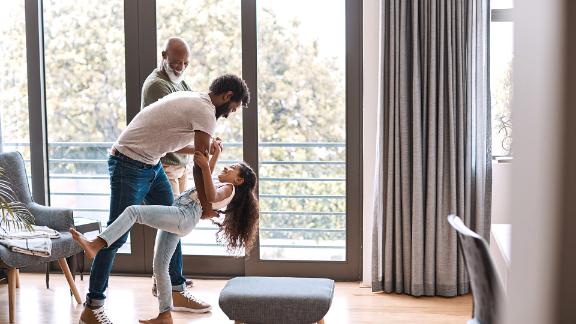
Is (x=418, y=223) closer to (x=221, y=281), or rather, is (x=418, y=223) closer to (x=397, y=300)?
(x=397, y=300)

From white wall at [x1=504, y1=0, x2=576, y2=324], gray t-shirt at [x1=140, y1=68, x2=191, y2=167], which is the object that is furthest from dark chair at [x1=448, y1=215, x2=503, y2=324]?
gray t-shirt at [x1=140, y1=68, x2=191, y2=167]

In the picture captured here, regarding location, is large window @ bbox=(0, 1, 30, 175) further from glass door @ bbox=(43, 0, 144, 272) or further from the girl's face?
the girl's face

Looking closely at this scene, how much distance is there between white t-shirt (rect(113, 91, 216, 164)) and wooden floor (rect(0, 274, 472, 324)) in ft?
3.14

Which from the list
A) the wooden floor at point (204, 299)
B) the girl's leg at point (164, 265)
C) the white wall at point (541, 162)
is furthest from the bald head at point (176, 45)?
the white wall at point (541, 162)

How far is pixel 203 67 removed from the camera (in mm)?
4613

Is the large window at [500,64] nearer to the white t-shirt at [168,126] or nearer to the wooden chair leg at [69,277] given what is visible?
the white t-shirt at [168,126]

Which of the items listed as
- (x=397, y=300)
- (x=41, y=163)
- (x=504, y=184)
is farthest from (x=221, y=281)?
(x=504, y=184)

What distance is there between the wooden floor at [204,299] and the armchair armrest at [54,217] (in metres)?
0.44

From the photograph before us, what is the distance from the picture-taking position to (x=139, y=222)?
3410 mm

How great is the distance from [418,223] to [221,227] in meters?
1.23

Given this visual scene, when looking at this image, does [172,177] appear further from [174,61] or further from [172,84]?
[174,61]

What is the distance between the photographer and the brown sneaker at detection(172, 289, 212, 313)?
3969 millimetres

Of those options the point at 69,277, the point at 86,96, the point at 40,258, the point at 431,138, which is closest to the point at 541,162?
the point at 431,138

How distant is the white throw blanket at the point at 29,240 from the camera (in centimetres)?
374
